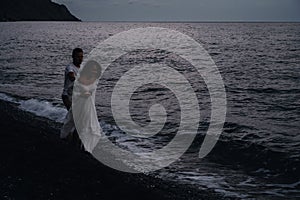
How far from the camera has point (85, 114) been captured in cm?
782

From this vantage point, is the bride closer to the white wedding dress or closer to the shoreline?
the white wedding dress

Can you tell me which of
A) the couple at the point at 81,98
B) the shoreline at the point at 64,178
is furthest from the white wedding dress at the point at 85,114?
the shoreline at the point at 64,178

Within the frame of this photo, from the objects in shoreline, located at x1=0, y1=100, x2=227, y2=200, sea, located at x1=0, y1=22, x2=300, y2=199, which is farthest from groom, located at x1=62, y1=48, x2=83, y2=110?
sea, located at x1=0, y1=22, x2=300, y2=199

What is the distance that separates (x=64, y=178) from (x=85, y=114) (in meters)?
1.67

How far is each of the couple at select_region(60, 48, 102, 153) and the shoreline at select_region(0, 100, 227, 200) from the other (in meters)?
0.37

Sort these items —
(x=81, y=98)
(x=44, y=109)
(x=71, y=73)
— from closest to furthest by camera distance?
(x=71, y=73) < (x=81, y=98) < (x=44, y=109)

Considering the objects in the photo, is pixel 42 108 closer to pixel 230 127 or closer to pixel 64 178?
pixel 230 127

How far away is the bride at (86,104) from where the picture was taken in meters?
7.50

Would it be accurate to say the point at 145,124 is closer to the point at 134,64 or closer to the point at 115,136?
the point at 115,136

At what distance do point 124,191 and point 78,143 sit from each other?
2.42 m

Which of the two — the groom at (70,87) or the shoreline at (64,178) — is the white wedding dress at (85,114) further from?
the shoreline at (64,178)

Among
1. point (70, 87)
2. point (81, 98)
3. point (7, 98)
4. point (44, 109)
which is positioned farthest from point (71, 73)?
point (7, 98)

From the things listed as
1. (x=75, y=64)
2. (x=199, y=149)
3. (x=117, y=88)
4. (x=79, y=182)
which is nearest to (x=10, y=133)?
(x=75, y=64)

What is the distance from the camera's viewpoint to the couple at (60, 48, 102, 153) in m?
7.51
